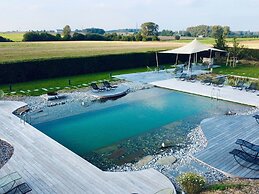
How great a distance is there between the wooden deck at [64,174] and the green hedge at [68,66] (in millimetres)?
11755

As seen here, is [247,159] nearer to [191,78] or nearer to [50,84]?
[191,78]

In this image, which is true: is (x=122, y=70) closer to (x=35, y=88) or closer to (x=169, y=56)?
(x=169, y=56)

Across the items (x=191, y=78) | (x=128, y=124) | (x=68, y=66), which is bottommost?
(x=128, y=124)

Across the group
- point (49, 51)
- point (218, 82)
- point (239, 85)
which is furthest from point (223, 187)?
point (49, 51)

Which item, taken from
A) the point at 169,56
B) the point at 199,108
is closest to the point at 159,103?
the point at 199,108

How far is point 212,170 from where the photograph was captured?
8031 millimetres

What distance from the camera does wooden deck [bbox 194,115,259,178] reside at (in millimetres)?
8016

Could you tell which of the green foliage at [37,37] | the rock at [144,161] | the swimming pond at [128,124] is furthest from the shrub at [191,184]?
the green foliage at [37,37]

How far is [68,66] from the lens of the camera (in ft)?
76.0

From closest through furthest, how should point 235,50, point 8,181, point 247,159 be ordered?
point 8,181 → point 247,159 → point 235,50

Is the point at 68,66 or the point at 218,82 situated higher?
the point at 68,66

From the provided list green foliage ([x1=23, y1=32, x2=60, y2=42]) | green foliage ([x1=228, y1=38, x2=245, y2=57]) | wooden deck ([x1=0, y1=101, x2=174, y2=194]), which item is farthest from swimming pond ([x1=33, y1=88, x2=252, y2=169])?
green foliage ([x1=23, y1=32, x2=60, y2=42])

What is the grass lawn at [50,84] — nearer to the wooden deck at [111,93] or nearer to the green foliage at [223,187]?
the wooden deck at [111,93]

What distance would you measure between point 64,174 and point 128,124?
5295mm
